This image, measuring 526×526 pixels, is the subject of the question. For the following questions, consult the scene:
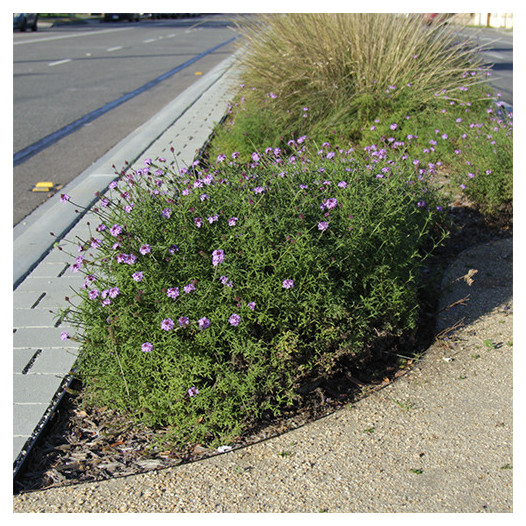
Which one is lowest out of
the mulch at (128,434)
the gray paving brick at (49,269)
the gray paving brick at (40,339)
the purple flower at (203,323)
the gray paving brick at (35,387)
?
the mulch at (128,434)

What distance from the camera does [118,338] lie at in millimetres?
2938

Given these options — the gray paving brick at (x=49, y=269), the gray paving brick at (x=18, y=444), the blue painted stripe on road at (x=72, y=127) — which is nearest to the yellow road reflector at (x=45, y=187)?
the blue painted stripe on road at (x=72, y=127)

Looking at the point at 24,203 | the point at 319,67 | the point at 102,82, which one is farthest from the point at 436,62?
the point at 102,82

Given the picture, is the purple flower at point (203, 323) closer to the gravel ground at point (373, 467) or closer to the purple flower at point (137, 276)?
the purple flower at point (137, 276)

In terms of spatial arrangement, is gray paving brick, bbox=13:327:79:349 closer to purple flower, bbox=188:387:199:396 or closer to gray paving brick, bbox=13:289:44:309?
gray paving brick, bbox=13:289:44:309

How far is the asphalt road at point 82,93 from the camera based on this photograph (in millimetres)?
7324

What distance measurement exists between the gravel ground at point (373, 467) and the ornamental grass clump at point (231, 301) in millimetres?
230

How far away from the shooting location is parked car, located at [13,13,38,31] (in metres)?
28.4

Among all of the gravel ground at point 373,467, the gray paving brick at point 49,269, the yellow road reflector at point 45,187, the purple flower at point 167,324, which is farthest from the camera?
the yellow road reflector at point 45,187

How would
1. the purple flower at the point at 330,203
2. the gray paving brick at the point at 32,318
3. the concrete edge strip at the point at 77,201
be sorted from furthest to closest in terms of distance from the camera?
the concrete edge strip at the point at 77,201, the gray paving brick at the point at 32,318, the purple flower at the point at 330,203

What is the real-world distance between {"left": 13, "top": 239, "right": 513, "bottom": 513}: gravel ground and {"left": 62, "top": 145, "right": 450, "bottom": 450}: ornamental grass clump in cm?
23

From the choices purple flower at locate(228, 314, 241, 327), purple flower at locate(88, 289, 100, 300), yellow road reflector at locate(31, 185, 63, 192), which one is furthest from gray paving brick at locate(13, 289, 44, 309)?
yellow road reflector at locate(31, 185, 63, 192)

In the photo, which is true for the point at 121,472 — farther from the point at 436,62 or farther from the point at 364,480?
the point at 436,62

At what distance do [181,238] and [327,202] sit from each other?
76cm
